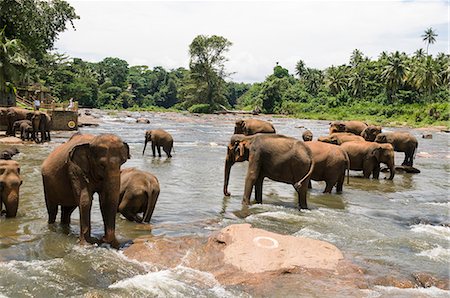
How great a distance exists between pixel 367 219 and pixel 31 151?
15.0 metres

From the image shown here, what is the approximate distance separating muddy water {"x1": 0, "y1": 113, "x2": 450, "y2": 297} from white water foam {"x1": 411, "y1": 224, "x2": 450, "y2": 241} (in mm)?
20

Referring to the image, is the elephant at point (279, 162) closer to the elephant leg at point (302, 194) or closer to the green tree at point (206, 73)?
the elephant leg at point (302, 194)

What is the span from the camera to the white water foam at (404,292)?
Answer: 5.73 metres

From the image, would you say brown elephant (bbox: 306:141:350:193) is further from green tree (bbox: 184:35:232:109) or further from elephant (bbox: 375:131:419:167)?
green tree (bbox: 184:35:232:109)

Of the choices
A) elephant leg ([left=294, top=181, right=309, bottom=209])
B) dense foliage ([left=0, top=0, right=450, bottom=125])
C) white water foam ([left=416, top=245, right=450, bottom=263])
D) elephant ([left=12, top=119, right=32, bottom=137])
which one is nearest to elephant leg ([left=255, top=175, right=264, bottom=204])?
elephant leg ([left=294, top=181, right=309, bottom=209])

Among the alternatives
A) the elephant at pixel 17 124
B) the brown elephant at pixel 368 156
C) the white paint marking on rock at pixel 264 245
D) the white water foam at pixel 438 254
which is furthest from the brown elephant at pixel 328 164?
the elephant at pixel 17 124

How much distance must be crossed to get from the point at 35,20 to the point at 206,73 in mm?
48733

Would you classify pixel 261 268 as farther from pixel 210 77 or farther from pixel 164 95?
pixel 164 95

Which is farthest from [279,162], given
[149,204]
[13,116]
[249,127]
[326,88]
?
[326,88]

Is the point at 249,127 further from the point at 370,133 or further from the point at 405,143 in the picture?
the point at 405,143

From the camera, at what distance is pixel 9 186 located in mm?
8375

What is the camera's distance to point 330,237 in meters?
8.55

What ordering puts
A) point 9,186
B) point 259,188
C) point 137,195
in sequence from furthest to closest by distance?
point 259,188, point 137,195, point 9,186

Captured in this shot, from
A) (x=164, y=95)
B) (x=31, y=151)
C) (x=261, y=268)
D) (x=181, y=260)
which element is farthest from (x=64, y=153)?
(x=164, y=95)
